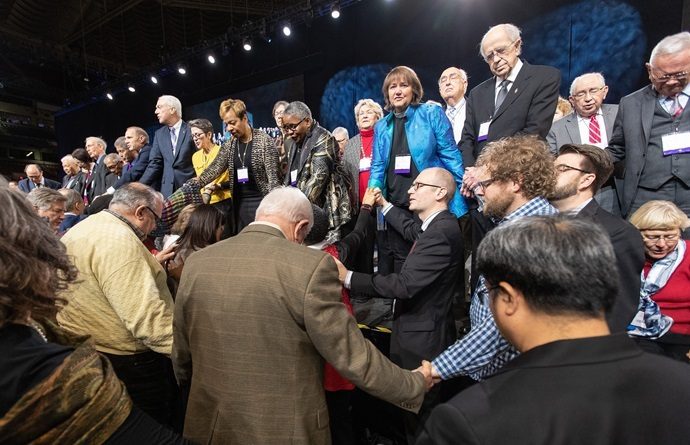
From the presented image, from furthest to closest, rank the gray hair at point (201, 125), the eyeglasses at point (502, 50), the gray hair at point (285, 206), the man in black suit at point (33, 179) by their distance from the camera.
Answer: the man in black suit at point (33, 179) → the gray hair at point (201, 125) → the eyeglasses at point (502, 50) → the gray hair at point (285, 206)

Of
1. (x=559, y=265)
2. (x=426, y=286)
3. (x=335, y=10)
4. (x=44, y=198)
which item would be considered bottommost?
(x=426, y=286)

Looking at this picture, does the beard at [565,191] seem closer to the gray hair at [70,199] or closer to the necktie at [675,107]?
the necktie at [675,107]

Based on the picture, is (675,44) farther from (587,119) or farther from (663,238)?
(663,238)

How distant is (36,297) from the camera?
32.6 inches

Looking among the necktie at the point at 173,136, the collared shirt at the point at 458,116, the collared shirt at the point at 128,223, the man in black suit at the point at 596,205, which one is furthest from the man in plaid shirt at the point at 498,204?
the necktie at the point at 173,136

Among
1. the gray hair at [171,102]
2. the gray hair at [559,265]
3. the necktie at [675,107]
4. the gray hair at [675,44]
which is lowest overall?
the gray hair at [559,265]

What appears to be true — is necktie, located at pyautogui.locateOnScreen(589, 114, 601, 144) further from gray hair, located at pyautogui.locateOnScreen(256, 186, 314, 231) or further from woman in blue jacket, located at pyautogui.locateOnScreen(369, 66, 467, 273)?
gray hair, located at pyautogui.locateOnScreen(256, 186, 314, 231)

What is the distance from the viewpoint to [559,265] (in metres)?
0.80

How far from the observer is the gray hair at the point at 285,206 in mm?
1572

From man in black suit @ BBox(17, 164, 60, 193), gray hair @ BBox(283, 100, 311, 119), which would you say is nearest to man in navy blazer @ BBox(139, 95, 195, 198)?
gray hair @ BBox(283, 100, 311, 119)

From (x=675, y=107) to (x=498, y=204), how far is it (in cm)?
183

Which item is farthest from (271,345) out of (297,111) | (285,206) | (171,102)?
(171,102)

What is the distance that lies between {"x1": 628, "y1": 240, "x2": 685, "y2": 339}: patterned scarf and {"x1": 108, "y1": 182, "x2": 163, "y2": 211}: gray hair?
2.83 m

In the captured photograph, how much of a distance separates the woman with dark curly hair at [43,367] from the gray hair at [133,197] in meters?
1.15
